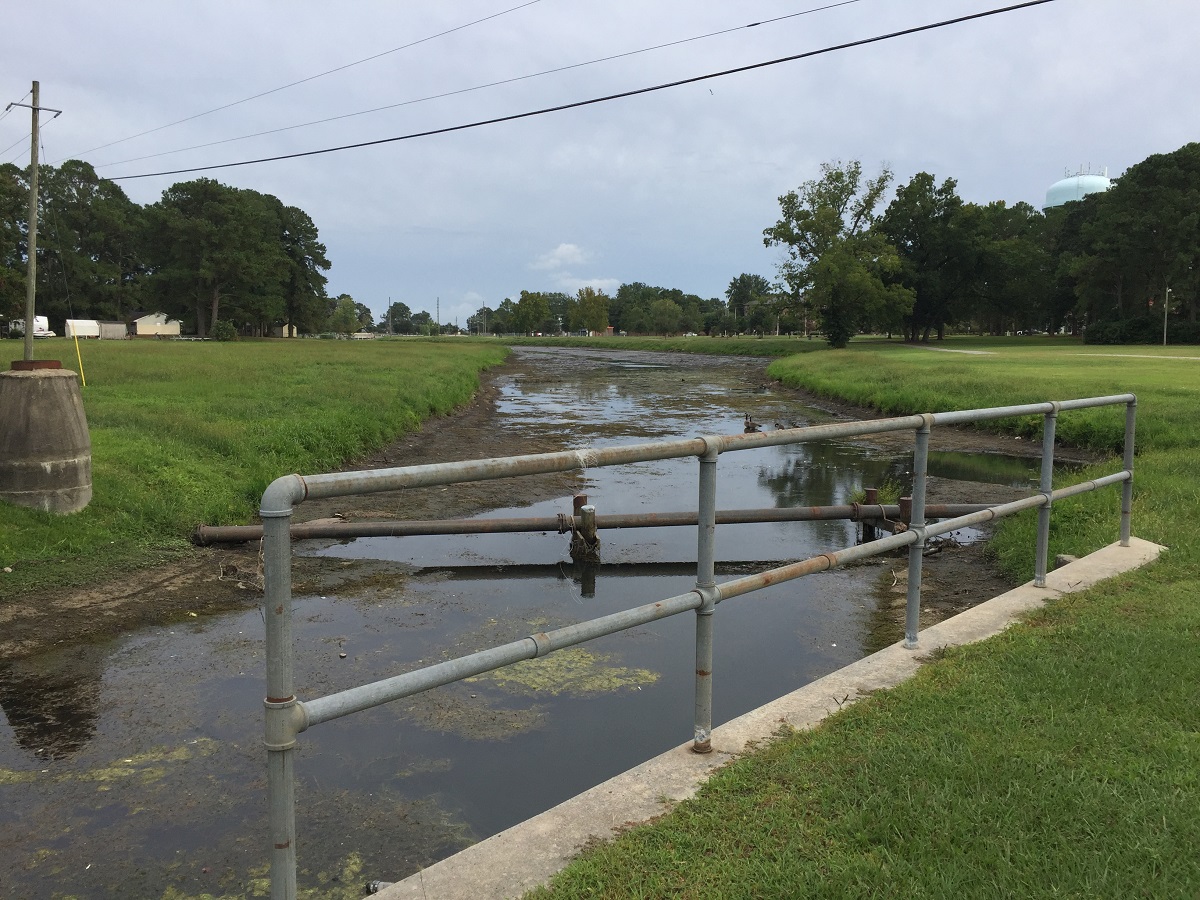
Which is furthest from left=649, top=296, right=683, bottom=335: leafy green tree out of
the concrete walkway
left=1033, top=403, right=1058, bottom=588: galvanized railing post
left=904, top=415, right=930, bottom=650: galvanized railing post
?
left=904, top=415, right=930, bottom=650: galvanized railing post

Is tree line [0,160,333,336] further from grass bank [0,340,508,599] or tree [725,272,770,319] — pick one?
tree [725,272,770,319]

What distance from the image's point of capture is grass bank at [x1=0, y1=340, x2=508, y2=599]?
330 inches

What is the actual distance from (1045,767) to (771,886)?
130 centimetres

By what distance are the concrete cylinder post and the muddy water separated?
252 centimetres

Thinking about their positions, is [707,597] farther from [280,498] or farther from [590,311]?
[590,311]

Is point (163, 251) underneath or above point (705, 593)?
above

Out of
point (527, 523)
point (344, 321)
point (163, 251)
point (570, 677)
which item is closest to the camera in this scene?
point (570, 677)

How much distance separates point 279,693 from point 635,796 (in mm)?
1528

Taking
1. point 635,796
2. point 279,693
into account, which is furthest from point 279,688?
point 635,796

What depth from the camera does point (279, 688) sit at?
7.03 ft

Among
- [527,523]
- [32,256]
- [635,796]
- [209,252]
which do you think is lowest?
[527,523]

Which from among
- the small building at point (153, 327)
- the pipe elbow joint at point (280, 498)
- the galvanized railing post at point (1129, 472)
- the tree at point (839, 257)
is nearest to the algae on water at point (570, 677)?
the galvanized railing post at point (1129, 472)

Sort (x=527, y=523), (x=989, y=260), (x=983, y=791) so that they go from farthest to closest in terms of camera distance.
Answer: (x=989, y=260)
(x=527, y=523)
(x=983, y=791)

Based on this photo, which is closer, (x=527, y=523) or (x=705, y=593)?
(x=705, y=593)
